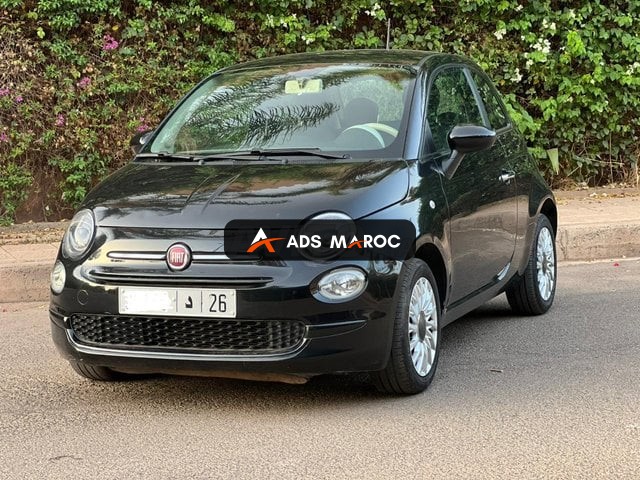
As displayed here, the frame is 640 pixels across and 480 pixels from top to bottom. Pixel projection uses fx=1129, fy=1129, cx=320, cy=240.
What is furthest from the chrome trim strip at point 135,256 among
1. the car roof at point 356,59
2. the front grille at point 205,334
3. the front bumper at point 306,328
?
the car roof at point 356,59

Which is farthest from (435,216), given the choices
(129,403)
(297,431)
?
(129,403)

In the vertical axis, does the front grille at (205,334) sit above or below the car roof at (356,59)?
below

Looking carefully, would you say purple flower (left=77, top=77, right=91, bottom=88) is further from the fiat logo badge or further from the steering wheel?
the fiat logo badge

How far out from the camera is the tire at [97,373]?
5.41 metres

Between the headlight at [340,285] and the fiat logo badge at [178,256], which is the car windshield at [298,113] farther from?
the fiat logo badge at [178,256]

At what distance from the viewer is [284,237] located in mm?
4762

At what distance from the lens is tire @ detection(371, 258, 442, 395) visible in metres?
4.93

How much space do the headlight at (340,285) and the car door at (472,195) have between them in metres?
0.89

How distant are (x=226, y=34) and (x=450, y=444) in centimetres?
719

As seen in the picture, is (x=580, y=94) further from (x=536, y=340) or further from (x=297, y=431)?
(x=297, y=431)

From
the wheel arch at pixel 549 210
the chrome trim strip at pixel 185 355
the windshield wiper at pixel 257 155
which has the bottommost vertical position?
the wheel arch at pixel 549 210

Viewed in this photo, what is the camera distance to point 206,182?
516 cm

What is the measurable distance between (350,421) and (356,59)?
2.29 meters

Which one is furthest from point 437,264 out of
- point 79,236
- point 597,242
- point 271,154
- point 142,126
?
point 142,126
